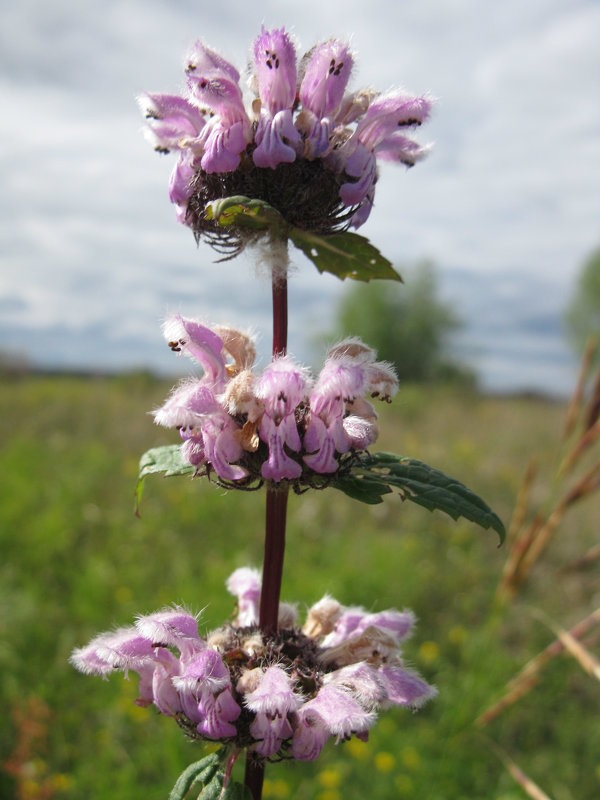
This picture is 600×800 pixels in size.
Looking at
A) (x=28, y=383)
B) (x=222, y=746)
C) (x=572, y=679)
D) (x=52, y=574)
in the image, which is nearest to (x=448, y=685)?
(x=572, y=679)

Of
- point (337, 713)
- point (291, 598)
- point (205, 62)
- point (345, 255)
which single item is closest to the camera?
point (337, 713)

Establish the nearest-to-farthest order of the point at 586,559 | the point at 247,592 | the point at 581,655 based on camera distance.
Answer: the point at 247,592 → the point at 581,655 → the point at 586,559

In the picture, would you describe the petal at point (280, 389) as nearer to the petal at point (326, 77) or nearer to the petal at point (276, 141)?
the petal at point (276, 141)

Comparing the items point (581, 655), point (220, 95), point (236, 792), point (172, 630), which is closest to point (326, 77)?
point (220, 95)

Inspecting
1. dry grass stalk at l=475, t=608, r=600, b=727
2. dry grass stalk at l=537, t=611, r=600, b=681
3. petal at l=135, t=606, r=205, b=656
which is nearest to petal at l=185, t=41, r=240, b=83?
petal at l=135, t=606, r=205, b=656

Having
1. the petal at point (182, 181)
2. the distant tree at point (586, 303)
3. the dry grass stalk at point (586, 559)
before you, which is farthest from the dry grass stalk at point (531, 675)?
the distant tree at point (586, 303)

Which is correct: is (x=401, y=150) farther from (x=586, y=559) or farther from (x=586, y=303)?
(x=586, y=303)
